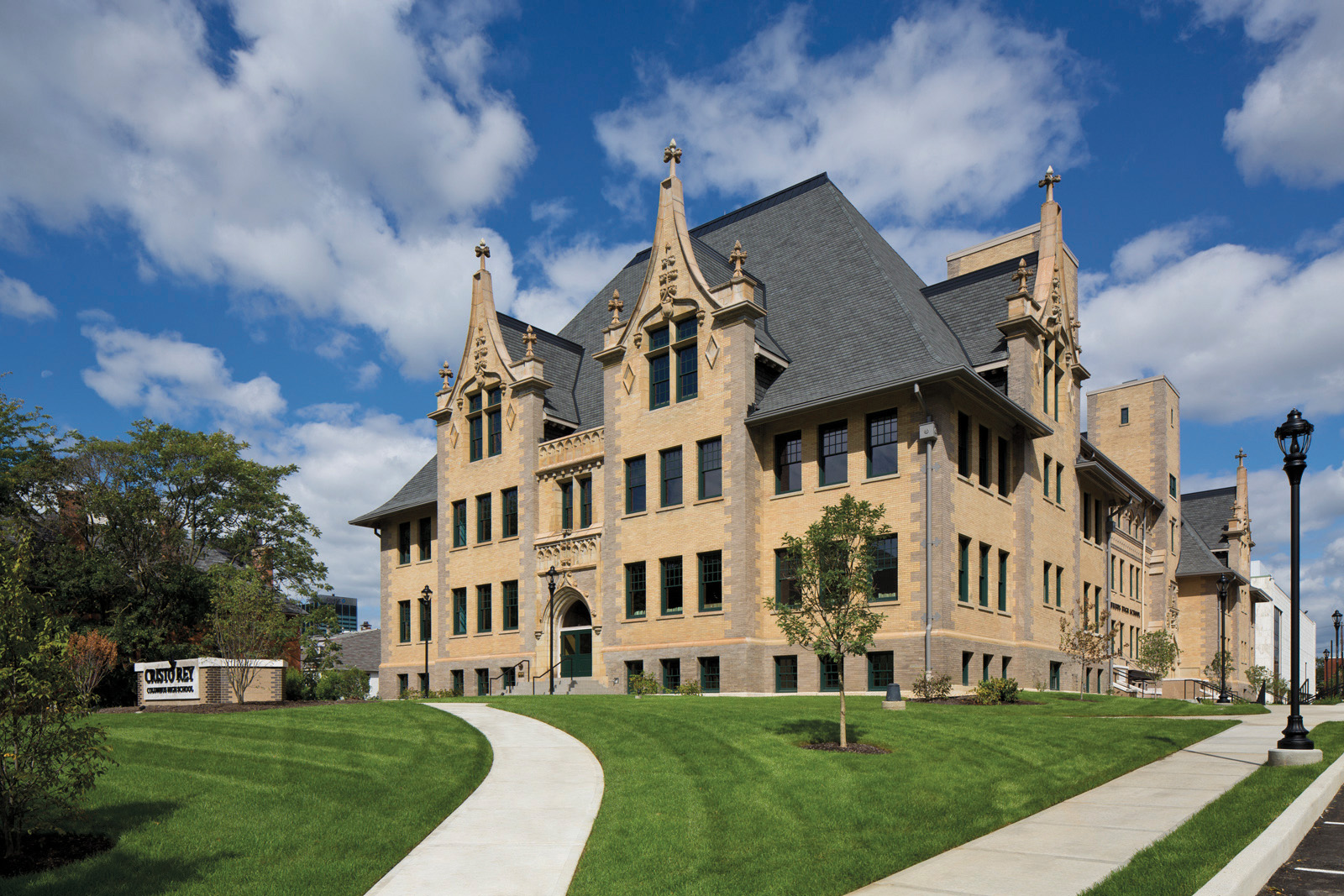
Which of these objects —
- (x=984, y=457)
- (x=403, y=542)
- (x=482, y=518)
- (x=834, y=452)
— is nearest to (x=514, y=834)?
(x=834, y=452)

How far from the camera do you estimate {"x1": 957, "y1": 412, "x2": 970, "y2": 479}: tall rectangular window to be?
32.9 meters

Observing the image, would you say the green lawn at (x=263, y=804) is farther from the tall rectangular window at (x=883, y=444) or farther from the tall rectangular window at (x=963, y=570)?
the tall rectangular window at (x=963, y=570)

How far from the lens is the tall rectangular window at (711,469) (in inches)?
1388

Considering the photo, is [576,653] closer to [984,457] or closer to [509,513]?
[509,513]

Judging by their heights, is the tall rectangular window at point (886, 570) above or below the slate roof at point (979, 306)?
below

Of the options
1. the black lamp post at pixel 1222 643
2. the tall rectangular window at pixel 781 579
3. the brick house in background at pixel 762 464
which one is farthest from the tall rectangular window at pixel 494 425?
the black lamp post at pixel 1222 643

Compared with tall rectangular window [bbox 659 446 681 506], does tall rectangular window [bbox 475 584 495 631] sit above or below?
below

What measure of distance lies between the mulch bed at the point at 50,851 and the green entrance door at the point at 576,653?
96.8 feet

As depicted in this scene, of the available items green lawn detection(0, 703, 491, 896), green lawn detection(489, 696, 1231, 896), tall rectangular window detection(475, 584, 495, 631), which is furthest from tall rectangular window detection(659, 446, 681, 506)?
green lawn detection(0, 703, 491, 896)

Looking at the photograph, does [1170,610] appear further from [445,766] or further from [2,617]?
[2,617]

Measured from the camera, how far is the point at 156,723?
1852 cm

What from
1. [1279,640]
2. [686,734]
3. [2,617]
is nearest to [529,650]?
[686,734]

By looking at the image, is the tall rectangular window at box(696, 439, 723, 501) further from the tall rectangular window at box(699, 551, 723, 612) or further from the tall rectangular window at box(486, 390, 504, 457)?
the tall rectangular window at box(486, 390, 504, 457)

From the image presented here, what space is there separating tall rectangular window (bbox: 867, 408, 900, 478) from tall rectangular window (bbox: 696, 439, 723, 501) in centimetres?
544
